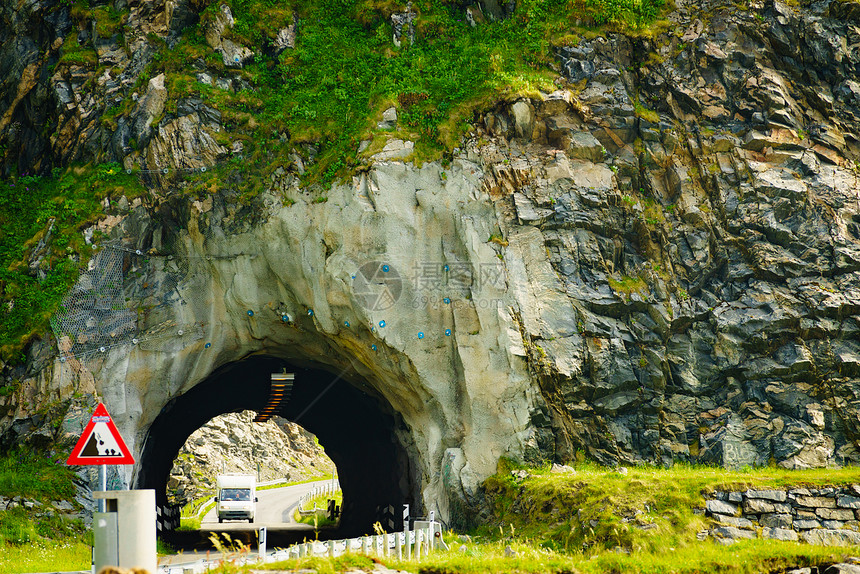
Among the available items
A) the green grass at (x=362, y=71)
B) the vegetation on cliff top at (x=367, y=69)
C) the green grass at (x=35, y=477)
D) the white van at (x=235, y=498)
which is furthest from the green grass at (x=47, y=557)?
the white van at (x=235, y=498)

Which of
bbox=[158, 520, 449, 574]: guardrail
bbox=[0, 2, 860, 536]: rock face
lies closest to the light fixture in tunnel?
bbox=[0, 2, 860, 536]: rock face

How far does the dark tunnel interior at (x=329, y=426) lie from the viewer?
26.7 m

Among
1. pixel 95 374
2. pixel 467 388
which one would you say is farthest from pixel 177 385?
pixel 467 388

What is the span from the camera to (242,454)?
56.5 meters

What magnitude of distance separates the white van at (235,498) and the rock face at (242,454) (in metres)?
8.27

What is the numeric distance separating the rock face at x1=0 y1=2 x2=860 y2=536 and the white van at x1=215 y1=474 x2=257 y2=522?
1130 centimetres

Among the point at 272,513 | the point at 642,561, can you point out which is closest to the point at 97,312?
the point at 642,561

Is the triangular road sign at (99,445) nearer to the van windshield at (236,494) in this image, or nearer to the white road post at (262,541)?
the white road post at (262,541)

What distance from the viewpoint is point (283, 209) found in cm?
2200

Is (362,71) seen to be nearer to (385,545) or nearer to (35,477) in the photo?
(35,477)

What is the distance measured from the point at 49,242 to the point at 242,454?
36913 millimetres

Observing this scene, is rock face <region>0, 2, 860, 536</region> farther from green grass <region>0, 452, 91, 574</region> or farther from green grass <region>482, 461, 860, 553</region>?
green grass <region>482, 461, 860, 553</region>

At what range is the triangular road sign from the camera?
9750 millimetres

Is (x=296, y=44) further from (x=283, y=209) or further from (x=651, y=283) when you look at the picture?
(x=651, y=283)
